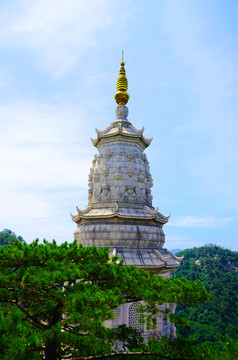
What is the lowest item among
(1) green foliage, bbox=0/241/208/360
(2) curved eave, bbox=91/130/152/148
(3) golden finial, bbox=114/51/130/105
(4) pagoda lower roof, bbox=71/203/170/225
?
(1) green foliage, bbox=0/241/208/360

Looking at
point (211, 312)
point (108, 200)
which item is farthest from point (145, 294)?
point (211, 312)

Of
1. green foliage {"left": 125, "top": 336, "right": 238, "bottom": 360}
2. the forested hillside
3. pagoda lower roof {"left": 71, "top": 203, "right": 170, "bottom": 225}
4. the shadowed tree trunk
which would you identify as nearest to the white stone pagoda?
pagoda lower roof {"left": 71, "top": 203, "right": 170, "bottom": 225}

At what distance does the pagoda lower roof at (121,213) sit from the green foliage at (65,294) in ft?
25.2

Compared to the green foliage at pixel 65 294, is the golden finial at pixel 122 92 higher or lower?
higher

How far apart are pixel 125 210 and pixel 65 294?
35.6 ft

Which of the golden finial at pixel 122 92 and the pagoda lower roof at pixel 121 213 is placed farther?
the golden finial at pixel 122 92

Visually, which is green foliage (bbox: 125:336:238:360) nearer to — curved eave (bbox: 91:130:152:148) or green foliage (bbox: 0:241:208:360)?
green foliage (bbox: 0:241:208:360)

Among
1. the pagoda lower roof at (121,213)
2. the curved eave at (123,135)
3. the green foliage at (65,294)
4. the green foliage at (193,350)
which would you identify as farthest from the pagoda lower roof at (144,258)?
the curved eave at (123,135)

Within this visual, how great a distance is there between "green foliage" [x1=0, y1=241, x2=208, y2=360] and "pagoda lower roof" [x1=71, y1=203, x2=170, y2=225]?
25.2 feet

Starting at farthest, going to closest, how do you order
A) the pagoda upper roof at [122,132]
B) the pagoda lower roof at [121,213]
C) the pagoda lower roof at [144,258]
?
1. the pagoda upper roof at [122,132]
2. the pagoda lower roof at [121,213]
3. the pagoda lower roof at [144,258]

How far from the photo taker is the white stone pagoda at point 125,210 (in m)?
15.9

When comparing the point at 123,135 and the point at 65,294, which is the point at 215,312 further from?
the point at 65,294

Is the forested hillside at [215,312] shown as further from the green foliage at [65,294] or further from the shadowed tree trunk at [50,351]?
the shadowed tree trunk at [50,351]

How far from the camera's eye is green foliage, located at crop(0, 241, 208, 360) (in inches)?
244
